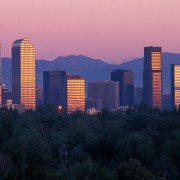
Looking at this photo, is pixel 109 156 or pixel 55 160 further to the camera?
pixel 109 156

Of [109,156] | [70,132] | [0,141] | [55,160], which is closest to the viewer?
[55,160]

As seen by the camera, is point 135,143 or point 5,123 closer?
point 135,143

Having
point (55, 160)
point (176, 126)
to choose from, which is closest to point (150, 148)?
point (55, 160)

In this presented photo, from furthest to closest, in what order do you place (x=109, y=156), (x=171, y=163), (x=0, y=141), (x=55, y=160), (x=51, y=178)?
(x=0, y=141)
(x=109, y=156)
(x=55, y=160)
(x=171, y=163)
(x=51, y=178)

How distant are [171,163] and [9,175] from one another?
22.9m

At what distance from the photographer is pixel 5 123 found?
7650 cm

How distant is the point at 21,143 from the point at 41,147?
4.96ft

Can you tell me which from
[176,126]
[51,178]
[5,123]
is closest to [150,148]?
[176,126]

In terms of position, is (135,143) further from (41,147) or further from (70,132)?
(70,132)

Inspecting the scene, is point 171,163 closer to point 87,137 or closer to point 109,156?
point 109,156

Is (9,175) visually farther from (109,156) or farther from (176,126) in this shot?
(176,126)

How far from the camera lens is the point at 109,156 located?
65625 millimetres

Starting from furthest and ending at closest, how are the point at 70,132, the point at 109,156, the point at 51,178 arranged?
the point at 70,132 < the point at 109,156 < the point at 51,178

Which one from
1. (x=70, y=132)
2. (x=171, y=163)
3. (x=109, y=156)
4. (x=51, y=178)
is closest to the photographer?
(x=51, y=178)
